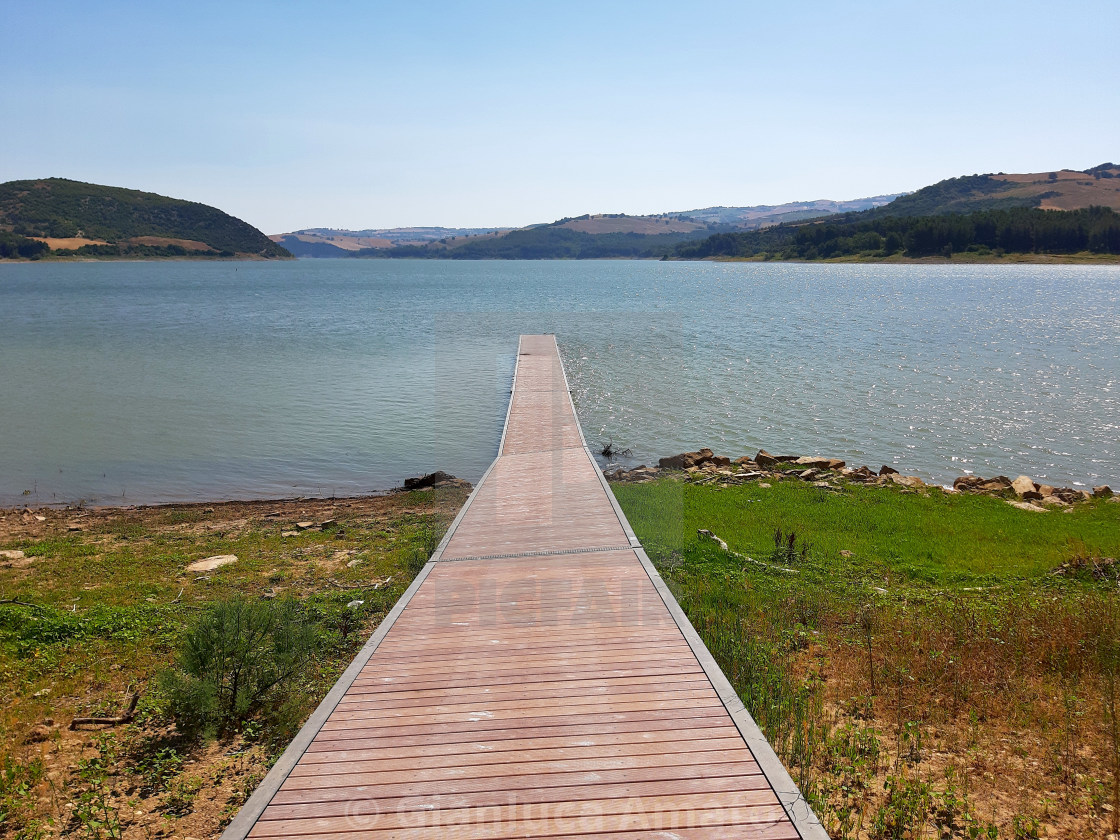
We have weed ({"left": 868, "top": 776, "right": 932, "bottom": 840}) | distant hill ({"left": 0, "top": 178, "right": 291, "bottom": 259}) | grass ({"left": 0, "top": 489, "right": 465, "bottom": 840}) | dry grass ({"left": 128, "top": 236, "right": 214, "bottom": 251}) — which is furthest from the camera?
dry grass ({"left": 128, "top": 236, "right": 214, "bottom": 251})

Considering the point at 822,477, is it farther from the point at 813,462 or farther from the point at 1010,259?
the point at 1010,259

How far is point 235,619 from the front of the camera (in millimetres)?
6324

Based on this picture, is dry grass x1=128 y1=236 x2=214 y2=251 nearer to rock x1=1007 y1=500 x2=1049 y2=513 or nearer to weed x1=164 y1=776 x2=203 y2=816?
rock x1=1007 y1=500 x2=1049 y2=513

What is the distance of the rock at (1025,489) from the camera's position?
46.2 ft

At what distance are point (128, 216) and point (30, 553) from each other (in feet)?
627

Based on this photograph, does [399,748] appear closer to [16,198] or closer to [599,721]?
[599,721]

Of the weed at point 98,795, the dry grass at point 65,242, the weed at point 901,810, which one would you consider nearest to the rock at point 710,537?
the weed at point 901,810

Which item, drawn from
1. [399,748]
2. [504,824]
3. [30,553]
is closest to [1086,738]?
[504,824]

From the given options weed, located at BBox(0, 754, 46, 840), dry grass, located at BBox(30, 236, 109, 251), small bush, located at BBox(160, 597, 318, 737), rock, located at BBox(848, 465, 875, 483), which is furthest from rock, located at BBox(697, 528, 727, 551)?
dry grass, located at BBox(30, 236, 109, 251)

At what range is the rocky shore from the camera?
14.1m

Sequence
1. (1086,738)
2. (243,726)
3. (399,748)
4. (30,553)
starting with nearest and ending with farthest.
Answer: (399,748) → (1086,738) → (243,726) → (30,553)

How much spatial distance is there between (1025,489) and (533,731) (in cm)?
1360

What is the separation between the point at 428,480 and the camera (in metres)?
15.8

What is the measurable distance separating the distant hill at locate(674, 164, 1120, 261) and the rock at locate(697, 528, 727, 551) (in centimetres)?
12303
